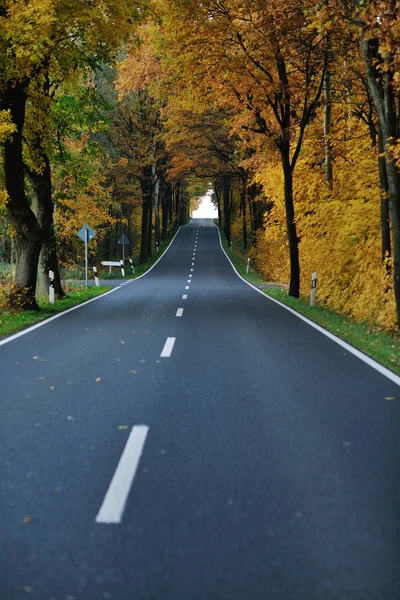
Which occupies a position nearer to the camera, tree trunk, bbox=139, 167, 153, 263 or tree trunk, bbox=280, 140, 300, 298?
tree trunk, bbox=280, 140, 300, 298

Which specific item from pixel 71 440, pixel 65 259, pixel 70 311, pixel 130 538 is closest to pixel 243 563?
pixel 130 538

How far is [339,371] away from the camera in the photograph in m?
8.26

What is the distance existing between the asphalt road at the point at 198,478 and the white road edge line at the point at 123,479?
1cm

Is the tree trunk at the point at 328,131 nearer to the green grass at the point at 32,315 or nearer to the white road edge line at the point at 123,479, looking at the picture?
the green grass at the point at 32,315

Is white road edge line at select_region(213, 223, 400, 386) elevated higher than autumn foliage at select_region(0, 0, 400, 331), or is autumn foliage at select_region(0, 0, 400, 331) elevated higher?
autumn foliage at select_region(0, 0, 400, 331)

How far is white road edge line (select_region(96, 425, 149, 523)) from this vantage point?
12.2 ft

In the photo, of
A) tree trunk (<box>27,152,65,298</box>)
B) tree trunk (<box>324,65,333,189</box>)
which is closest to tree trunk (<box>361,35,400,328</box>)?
tree trunk (<box>324,65,333,189</box>)

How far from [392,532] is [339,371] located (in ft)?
16.0

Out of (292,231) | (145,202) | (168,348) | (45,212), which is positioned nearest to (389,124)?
(168,348)

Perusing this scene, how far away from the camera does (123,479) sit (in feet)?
14.0

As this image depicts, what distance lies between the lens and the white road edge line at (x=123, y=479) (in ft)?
12.2

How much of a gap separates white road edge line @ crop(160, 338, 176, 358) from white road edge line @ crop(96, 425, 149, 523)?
4011 millimetres

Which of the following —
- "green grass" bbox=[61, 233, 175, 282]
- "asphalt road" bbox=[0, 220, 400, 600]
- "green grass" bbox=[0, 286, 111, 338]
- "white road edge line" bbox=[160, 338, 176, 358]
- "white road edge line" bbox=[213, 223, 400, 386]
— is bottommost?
"asphalt road" bbox=[0, 220, 400, 600]

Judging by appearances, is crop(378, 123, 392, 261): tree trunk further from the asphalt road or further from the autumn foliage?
the asphalt road
